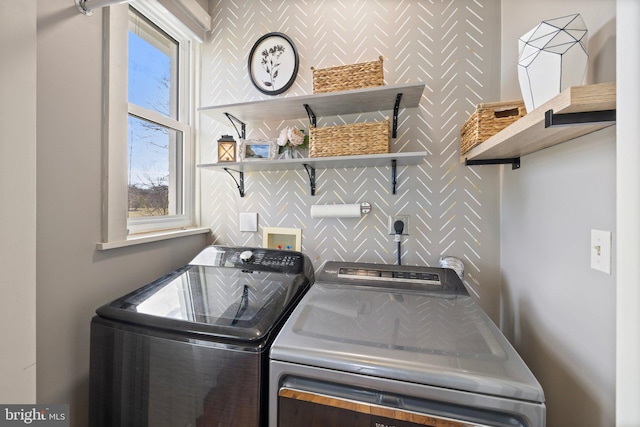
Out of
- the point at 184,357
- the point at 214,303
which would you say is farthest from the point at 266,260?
the point at 184,357

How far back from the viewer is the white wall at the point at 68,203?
971 millimetres

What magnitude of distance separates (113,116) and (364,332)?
149cm

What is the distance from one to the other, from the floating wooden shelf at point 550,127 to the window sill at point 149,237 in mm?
1707

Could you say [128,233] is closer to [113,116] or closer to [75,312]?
[75,312]

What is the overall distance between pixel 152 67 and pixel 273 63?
765 mm

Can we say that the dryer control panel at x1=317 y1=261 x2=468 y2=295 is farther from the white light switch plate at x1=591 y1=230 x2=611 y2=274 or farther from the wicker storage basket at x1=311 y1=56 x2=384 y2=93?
the wicker storage basket at x1=311 y1=56 x2=384 y2=93

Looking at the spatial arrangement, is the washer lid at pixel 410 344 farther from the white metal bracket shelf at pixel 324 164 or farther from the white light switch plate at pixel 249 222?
the white light switch plate at pixel 249 222

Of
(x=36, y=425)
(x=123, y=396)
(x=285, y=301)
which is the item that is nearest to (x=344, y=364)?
(x=285, y=301)

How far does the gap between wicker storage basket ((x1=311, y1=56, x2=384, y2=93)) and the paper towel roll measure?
0.66 m

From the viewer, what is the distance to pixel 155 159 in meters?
1.58

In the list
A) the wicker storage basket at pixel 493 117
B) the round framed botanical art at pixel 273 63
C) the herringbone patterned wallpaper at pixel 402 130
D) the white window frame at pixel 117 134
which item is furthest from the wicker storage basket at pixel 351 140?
the white window frame at pixel 117 134

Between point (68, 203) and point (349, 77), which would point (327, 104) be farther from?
point (68, 203)

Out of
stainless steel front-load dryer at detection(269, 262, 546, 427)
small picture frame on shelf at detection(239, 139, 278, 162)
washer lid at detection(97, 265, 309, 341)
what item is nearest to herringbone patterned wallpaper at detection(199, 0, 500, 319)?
small picture frame on shelf at detection(239, 139, 278, 162)

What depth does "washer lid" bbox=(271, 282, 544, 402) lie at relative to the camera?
2.01 feet
